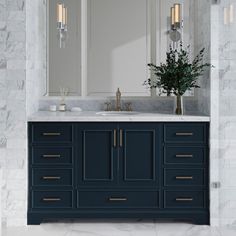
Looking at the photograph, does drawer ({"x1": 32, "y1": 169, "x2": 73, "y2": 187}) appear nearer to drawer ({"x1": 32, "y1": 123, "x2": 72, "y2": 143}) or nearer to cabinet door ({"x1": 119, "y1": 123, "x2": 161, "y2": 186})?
drawer ({"x1": 32, "y1": 123, "x2": 72, "y2": 143})

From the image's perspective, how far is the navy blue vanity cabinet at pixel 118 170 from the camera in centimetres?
496

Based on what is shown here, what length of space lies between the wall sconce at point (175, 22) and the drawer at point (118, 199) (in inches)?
59.0

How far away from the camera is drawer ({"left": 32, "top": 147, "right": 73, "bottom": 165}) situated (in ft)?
16.4

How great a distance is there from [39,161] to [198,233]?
1.44 meters

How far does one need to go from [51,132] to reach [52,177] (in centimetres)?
38

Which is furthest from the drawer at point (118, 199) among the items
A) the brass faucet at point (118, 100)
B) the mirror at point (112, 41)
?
the mirror at point (112, 41)

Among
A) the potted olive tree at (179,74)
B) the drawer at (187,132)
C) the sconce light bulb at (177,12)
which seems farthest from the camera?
the sconce light bulb at (177,12)

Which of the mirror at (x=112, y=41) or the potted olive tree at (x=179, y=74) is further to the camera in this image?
the mirror at (x=112, y=41)

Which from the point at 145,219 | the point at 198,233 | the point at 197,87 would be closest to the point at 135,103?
the point at 197,87

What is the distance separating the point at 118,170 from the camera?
5.00m

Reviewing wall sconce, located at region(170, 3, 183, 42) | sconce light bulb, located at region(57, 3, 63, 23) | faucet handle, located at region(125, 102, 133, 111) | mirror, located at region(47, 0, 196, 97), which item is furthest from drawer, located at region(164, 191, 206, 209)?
sconce light bulb, located at region(57, 3, 63, 23)

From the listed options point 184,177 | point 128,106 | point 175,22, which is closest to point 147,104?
point 128,106

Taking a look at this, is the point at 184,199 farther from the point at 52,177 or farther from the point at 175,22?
the point at 175,22

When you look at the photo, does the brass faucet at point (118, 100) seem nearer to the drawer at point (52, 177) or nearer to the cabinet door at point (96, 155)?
the cabinet door at point (96, 155)
